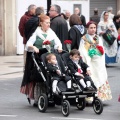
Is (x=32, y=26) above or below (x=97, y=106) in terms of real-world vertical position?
above

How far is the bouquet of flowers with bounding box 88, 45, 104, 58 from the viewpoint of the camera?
45.7 feet

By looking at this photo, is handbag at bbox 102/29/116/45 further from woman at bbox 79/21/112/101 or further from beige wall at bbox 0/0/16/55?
woman at bbox 79/21/112/101

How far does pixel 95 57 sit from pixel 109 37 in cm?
851

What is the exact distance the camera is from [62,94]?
12500 mm

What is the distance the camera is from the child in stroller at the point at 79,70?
503 inches

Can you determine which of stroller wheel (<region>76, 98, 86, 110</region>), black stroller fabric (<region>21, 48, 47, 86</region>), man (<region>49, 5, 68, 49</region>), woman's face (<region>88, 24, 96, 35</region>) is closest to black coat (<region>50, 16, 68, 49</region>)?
man (<region>49, 5, 68, 49</region>)

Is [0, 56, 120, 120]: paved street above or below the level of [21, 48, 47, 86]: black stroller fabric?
below

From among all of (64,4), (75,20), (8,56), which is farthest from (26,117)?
(64,4)

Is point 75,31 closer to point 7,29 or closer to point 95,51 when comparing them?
point 95,51

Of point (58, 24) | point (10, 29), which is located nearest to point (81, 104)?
point (58, 24)

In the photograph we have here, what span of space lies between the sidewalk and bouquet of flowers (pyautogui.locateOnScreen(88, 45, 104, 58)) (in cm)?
553

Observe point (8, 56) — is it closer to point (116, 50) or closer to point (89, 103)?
point (116, 50)

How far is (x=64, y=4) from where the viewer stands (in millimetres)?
29312

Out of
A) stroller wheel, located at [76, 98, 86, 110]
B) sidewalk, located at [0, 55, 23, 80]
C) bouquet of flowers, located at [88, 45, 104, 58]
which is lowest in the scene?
sidewalk, located at [0, 55, 23, 80]
